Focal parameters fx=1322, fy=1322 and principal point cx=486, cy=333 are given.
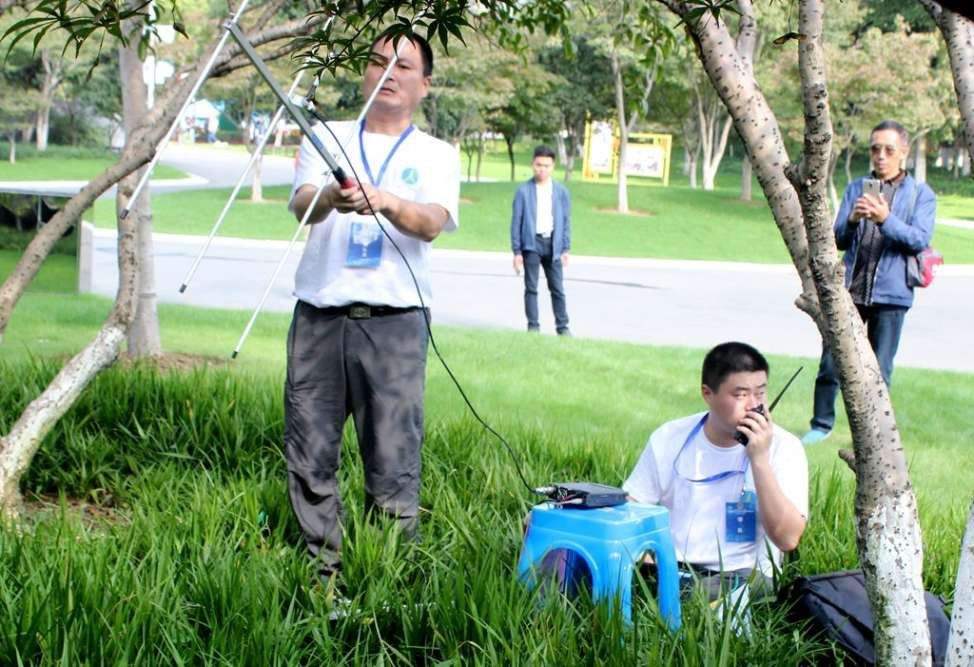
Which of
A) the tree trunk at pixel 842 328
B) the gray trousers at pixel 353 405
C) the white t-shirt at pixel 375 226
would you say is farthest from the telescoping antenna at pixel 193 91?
the tree trunk at pixel 842 328

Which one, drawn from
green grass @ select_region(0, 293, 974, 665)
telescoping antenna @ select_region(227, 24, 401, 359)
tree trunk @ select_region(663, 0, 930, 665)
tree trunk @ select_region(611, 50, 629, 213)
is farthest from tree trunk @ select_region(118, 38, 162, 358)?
tree trunk @ select_region(611, 50, 629, 213)

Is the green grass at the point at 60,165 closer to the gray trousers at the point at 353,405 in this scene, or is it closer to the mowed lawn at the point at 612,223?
the mowed lawn at the point at 612,223

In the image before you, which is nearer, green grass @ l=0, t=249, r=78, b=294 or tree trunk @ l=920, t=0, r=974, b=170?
tree trunk @ l=920, t=0, r=974, b=170

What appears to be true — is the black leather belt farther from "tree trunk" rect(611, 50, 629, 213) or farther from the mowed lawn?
"tree trunk" rect(611, 50, 629, 213)

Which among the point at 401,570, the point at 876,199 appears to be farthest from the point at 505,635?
the point at 876,199

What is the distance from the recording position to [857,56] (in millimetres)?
27344

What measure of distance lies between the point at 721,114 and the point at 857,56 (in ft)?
Result: 51.4

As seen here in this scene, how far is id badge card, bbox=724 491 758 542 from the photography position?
3.85 m

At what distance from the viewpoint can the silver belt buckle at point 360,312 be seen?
4129 millimetres

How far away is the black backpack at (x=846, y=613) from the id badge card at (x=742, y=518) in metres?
0.25

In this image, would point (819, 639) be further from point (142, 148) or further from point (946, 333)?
A: point (946, 333)

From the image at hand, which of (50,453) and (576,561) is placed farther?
(50,453)

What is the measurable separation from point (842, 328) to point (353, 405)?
1.91 m

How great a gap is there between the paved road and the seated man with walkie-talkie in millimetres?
8197
